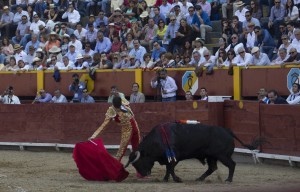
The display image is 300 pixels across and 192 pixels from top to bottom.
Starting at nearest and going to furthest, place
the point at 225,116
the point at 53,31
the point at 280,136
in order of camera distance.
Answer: the point at 280,136
the point at 225,116
the point at 53,31

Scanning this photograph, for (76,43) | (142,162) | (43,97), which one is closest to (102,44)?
(76,43)

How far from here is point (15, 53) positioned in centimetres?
2039

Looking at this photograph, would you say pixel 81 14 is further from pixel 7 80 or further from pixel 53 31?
pixel 7 80

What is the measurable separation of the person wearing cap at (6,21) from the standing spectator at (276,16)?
8252 mm

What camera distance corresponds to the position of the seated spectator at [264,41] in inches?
611

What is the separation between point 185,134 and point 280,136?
2.90m

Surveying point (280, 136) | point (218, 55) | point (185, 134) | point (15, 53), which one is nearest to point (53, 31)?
point (15, 53)

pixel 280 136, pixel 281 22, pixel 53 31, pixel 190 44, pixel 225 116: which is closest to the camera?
pixel 280 136

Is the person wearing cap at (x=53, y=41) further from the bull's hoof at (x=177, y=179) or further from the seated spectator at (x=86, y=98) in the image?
the bull's hoof at (x=177, y=179)

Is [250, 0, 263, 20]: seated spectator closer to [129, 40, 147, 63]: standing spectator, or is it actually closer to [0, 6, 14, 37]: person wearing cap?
[129, 40, 147, 63]: standing spectator

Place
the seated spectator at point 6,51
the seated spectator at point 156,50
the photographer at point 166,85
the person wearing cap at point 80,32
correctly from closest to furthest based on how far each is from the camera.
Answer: the photographer at point 166,85, the seated spectator at point 156,50, the person wearing cap at point 80,32, the seated spectator at point 6,51

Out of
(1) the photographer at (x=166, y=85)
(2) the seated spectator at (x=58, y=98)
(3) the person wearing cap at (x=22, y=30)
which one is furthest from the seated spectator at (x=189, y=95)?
(3) the person wearing cap at (x=22, y=30)

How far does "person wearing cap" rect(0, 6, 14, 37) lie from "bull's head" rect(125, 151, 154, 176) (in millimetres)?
11526

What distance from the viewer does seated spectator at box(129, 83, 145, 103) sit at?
16.7m
